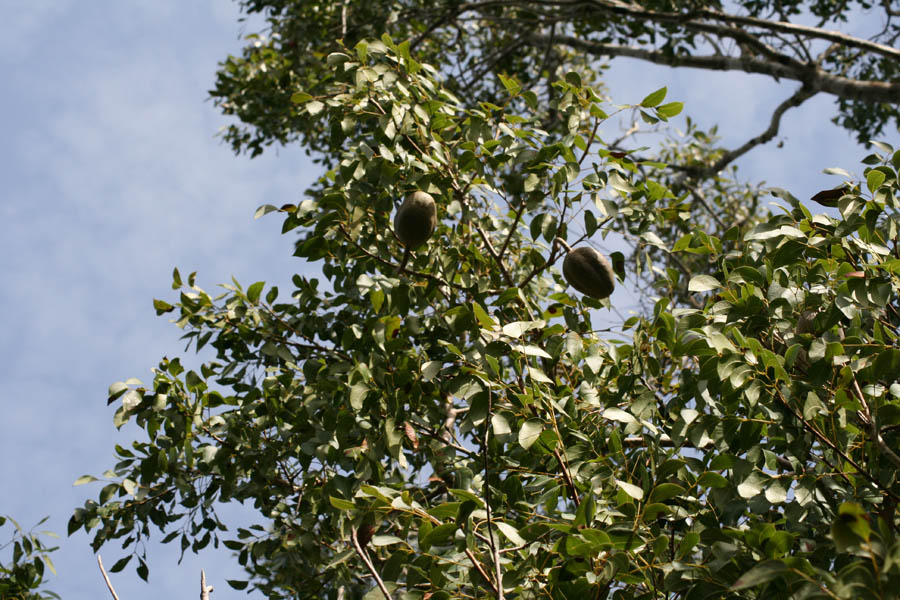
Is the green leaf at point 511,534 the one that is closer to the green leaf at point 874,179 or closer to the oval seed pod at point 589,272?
the oval seed pod at point 589,272

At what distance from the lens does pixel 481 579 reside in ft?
5.35

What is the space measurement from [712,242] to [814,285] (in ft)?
1.03

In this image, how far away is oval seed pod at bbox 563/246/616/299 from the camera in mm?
2471

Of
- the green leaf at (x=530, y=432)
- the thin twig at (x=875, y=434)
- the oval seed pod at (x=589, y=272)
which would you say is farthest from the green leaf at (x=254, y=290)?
the thin twig at (x=875, y=434)

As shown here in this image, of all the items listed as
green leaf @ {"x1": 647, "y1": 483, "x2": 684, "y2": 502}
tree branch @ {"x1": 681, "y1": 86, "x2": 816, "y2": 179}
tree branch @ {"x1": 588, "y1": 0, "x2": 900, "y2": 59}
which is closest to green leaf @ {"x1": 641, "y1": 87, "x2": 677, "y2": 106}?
green leaf @ {"x1": 647, "y1": 483, "x2": 684, "y2": 502}

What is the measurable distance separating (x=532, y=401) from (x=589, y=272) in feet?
2.40

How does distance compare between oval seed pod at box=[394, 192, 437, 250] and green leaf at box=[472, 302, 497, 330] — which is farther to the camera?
oval seed pod at box=[394, 192, 437, 250]

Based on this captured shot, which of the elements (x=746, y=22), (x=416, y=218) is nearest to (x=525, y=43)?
(x=746, y=22)

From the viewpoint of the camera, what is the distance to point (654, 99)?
2285 millimetres

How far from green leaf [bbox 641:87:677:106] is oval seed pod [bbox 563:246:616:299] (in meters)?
0.48

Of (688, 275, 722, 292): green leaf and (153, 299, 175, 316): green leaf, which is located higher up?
(153, 299, 175, 316): green leaf

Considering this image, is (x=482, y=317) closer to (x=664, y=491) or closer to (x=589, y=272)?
(x=664, y=491)

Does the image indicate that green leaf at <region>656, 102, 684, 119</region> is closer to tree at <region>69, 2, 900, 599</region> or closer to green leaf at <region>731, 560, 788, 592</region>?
tree at <region>69, 2, 900, 599</region>

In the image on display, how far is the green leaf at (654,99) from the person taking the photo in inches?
89.1
